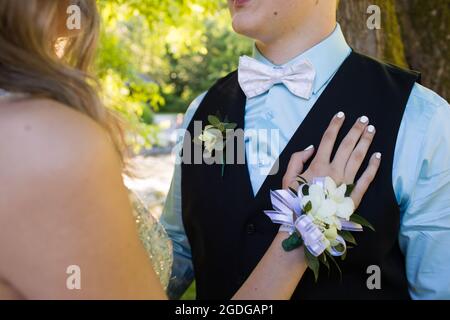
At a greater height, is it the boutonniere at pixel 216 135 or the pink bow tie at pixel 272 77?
the pink bow tie at pixel 272 77

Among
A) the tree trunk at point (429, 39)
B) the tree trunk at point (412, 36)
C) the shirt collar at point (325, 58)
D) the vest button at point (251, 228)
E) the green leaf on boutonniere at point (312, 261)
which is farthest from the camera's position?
the tree trunk at point (429, 39)

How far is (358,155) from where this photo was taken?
1.77 metres

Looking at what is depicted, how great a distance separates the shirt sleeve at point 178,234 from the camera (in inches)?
89.8

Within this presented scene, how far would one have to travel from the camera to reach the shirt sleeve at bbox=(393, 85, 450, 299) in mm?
1783

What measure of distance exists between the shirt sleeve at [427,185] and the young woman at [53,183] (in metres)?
0.83

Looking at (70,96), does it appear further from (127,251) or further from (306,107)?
(306,107)

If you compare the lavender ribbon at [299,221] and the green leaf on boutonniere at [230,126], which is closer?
the lavender ribbon at [299,221]

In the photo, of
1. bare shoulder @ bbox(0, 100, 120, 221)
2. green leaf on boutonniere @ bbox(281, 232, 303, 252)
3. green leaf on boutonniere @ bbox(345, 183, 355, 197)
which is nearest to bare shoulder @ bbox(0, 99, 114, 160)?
bare shoulder @ bbox(0, 100, 120, 221)

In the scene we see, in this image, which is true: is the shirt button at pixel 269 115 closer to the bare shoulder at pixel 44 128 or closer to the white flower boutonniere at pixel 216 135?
the white flower boutonniere at pixel 216 135

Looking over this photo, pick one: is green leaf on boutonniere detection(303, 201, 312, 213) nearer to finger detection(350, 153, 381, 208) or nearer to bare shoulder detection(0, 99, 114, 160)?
finger detection(350, 153, 381, 208)

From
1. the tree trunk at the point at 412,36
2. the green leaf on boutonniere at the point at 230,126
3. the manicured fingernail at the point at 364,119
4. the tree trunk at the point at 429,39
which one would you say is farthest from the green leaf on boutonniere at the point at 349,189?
the tree trunk at the point at 429,39

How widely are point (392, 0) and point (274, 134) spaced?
4.72 ft

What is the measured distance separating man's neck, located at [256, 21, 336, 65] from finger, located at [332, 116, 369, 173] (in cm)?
Answer: 35

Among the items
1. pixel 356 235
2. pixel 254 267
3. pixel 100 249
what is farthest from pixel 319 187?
pixel 100 249
